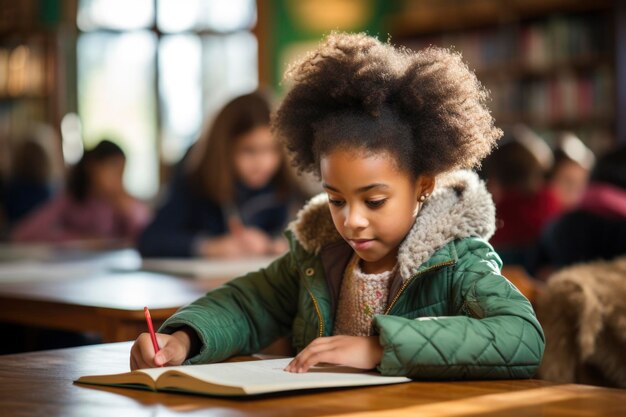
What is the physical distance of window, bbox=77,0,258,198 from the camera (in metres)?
8.77

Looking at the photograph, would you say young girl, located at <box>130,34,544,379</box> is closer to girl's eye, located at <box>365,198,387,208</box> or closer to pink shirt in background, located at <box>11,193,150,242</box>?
girl's eye, located at <box>365,198,387,208</box>

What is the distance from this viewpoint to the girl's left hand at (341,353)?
4.21ft

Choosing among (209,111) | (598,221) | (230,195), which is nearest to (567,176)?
(598,221)

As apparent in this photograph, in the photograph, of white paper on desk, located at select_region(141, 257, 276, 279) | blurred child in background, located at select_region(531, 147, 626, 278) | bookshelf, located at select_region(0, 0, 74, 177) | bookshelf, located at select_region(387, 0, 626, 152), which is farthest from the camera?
bookshelf, located at select_region(0, 0, 74, 177)

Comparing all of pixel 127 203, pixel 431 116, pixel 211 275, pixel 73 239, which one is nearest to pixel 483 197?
pixel 431 116

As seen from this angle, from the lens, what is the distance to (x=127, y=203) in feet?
18.9

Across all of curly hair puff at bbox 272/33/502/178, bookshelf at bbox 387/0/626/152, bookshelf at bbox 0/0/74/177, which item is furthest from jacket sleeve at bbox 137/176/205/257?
bookshelf at bbox 0/0/74/177

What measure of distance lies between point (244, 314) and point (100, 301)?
640 millimetres

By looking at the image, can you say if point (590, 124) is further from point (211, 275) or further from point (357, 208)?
point (357, 208)

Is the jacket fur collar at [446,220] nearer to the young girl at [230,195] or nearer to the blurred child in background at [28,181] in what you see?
the young girl at [230,195]

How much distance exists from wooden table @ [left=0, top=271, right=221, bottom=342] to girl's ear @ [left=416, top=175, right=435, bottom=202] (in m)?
0.72

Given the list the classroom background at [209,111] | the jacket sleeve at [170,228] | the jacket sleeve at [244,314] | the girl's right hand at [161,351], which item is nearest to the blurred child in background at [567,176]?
the classroom background at [209,111]

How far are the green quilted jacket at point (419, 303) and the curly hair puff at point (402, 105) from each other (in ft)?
0.27

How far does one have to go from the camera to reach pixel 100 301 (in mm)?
2189
